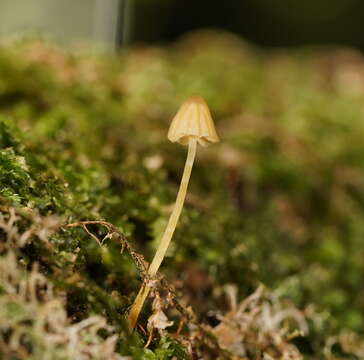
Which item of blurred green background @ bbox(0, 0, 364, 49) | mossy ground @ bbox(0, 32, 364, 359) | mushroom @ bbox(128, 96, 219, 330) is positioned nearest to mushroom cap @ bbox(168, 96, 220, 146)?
mushroom @ bbox(128, 96, 219, 330)

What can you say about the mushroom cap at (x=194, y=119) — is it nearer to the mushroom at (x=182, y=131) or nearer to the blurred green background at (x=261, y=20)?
the mushroom at (x=182, y=131)

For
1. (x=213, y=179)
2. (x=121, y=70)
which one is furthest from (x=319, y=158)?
(x=121, y=70)

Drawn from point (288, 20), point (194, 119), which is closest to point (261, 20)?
point (288, 20)

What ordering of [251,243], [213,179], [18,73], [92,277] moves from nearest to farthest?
[92,277]
[251,243]
[213,179]
[18,73]

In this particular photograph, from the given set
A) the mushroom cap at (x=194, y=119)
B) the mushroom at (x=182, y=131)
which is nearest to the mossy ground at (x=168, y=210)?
the mushroom at (x=182, y=131)

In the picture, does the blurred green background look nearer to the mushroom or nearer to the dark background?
the dark background

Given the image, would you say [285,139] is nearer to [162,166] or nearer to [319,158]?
[319,158]

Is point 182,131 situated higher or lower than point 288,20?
higher

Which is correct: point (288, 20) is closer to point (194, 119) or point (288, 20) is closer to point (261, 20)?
point (261, 20)
